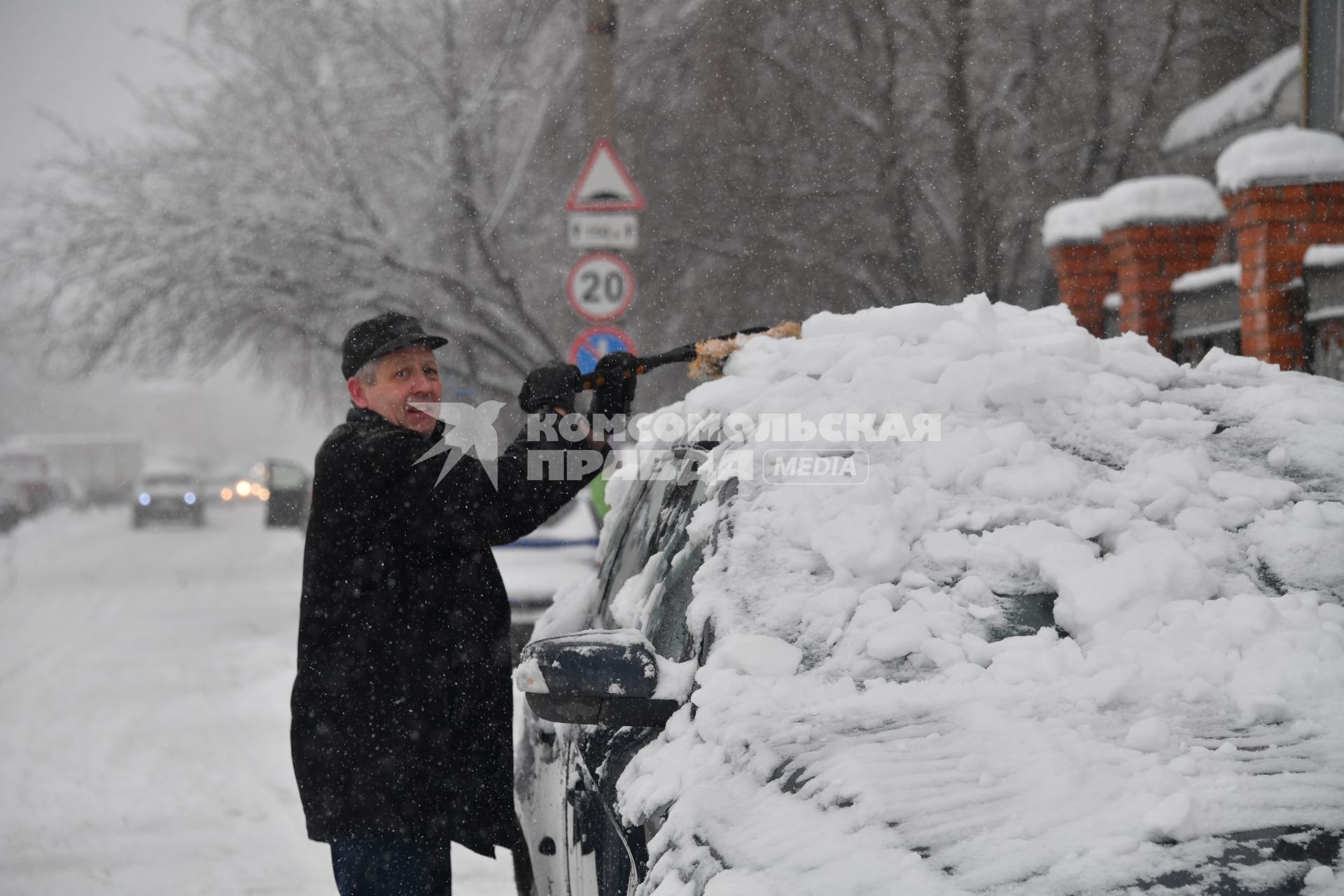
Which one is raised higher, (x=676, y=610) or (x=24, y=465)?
(x=676, y=610)

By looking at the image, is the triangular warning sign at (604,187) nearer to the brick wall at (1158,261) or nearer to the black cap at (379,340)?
the brick wall at (1158,261)

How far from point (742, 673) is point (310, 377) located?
15936 mm

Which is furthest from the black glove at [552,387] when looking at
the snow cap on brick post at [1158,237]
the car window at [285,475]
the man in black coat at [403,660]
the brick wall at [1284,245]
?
the car window at [285,475]

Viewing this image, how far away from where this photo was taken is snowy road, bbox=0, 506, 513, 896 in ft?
15.8

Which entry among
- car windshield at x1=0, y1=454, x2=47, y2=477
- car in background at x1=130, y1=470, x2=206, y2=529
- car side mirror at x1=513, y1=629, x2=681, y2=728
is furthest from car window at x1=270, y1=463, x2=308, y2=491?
car side mirror at x1=513, y1=629, x2=681, y2=728

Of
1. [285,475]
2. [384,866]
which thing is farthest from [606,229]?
[285,475]

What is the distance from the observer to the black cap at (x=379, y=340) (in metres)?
3.01

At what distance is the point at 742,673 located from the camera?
2156 mm

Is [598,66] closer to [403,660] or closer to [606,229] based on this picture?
[606,229]

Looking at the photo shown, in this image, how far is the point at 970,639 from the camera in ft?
6.97

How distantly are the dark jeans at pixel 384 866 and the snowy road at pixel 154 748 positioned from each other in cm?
191

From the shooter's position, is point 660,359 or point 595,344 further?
point 595,344

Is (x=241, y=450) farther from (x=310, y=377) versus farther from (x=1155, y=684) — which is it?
(x=1155, y=684)

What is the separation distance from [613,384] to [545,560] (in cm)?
598
